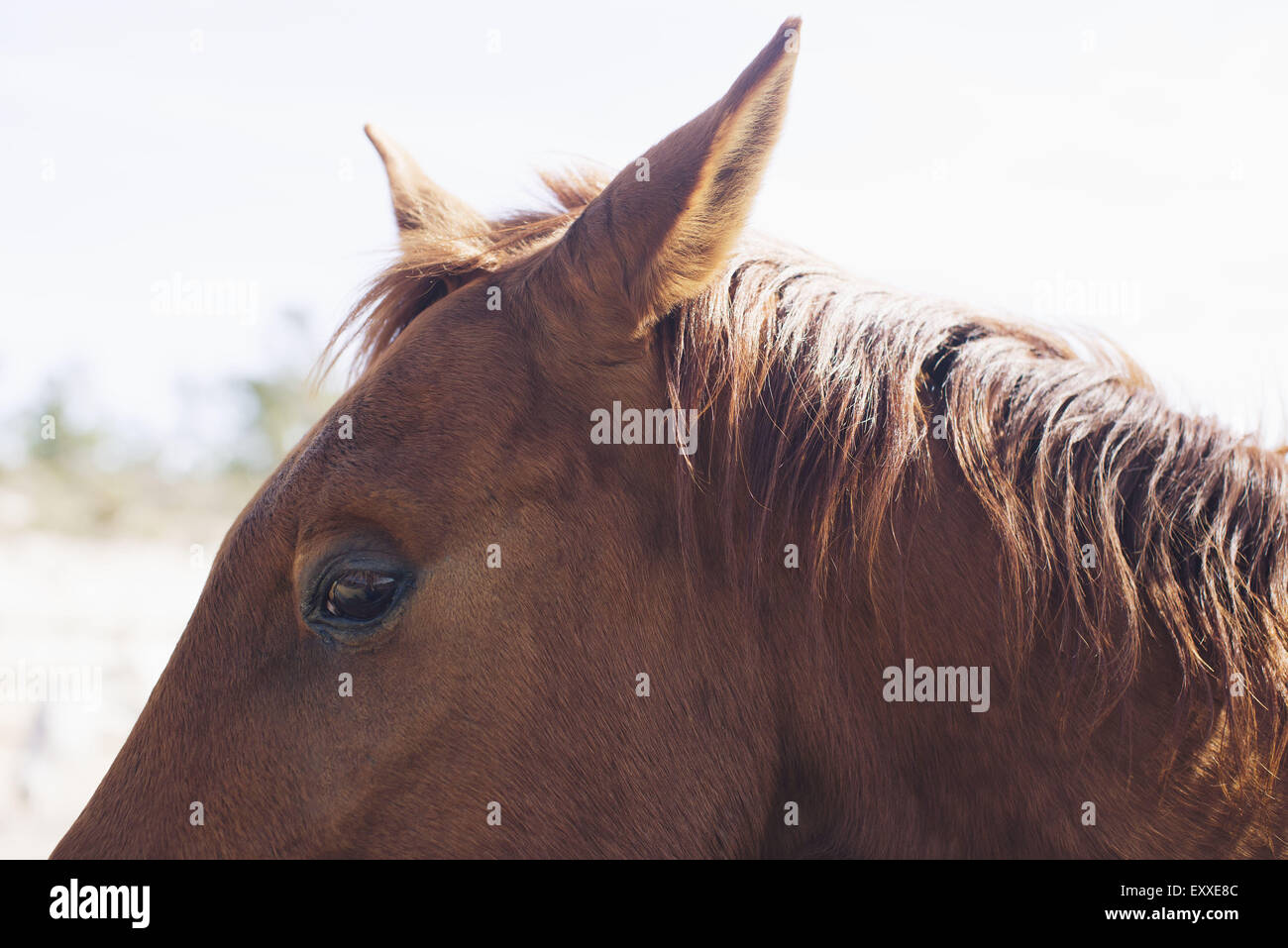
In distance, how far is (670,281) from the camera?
174 cm

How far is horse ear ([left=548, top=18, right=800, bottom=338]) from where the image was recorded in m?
1.56

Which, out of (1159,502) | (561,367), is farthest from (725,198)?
(1159,502)

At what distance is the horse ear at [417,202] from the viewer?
2.46 meters

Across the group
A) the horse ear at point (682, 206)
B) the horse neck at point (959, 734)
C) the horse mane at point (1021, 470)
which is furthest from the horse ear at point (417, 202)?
the horse neck at point (959, 734)

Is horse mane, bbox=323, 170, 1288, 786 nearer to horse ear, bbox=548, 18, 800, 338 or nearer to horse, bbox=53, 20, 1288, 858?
horse, bbox=53, 20, 1288, 858

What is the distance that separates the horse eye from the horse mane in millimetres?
592

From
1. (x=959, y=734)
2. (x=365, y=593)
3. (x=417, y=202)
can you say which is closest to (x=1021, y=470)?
(x=959, y=734)

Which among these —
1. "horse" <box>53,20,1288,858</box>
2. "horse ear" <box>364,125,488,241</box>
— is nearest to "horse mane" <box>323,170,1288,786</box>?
"horse" <box>53,20,1288,858</box>

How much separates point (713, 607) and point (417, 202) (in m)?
1.69

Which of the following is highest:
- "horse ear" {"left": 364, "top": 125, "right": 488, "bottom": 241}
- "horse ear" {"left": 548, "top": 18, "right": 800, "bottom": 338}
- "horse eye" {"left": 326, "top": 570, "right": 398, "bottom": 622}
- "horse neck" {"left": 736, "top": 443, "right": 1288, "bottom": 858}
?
"horse ear" {"left": 364, "top": 125, "right": 488, "bottom": 241}

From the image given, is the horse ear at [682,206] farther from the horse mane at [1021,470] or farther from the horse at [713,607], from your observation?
the horse mane at [1021,470]

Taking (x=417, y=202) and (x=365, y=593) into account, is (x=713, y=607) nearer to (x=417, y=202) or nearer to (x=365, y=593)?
(x=365, y=593)

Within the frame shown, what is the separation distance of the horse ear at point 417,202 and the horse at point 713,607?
76cm

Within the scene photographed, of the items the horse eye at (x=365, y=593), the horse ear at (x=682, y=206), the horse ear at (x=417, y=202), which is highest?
the horse ear at (x=417, y=202)
